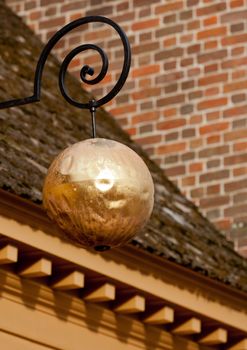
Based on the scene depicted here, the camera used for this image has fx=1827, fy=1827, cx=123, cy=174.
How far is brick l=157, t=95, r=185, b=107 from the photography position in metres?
16.1

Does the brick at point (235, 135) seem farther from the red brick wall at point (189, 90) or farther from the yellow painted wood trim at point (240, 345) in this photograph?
the yellow painted wood trim at point (240, 345)

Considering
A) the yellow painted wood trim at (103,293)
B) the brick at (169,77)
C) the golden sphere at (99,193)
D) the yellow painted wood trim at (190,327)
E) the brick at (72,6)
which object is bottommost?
the golden sphere at (99,193)

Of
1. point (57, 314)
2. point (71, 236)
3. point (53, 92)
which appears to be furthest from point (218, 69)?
point (71, 236)

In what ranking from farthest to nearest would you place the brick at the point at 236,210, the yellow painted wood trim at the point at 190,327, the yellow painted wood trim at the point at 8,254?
the brick at the point at 236,210
the yellow painted wood trim at the point at 190,327
the yellow painted wood trim at the point at 8,254

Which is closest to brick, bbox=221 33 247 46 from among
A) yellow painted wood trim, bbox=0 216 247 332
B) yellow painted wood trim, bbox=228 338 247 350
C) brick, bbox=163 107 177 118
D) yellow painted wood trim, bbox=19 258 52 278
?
brick, bbox=163 107 177 118

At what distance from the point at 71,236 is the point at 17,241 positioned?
3.32 metres

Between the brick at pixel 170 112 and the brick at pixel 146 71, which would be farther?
the brick at pixel 146 71

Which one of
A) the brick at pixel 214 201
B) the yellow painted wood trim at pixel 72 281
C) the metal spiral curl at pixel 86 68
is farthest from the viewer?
the brick at pixel 214 201

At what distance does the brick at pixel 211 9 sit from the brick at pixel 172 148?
1200 millimetres

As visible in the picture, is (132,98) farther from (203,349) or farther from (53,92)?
(203,349)

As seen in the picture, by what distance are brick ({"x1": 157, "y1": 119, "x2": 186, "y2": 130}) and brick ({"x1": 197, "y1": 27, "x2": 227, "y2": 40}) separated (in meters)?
0.77

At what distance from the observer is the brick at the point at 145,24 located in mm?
16516

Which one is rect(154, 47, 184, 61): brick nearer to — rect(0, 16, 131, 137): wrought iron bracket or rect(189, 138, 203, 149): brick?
rect(189, 138, 203, 149): brick

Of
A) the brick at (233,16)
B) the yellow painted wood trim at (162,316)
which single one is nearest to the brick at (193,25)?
the brick at (233,16)
